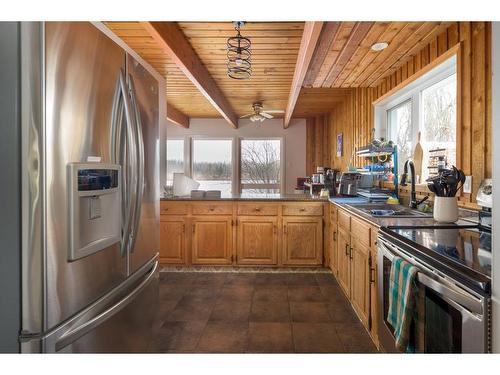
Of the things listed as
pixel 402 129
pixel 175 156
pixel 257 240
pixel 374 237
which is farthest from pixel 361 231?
pixel 175 156

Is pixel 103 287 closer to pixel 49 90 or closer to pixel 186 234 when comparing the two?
pixel 49 90

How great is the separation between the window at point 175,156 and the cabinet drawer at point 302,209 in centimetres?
432

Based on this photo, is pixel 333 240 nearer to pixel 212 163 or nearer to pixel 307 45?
pixel 307 45

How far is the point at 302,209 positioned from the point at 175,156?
4.60 m

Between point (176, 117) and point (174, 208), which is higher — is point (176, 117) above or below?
above

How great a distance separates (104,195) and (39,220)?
0.92 feet

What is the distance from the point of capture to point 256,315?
249 cm

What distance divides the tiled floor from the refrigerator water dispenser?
0.85m

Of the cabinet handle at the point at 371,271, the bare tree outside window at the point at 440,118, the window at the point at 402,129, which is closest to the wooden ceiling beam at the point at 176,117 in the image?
the window at the point at 402,129

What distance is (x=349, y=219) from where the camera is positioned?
2621 millimetres

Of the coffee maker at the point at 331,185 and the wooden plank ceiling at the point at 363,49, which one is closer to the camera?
the wooden plank ceiling at the point at 363,49

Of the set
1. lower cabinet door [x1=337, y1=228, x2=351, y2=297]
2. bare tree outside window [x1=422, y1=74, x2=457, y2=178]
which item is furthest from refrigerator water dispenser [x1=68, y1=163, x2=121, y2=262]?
bare tree outside window [x1=422, y1=74, x2=457, y2=178]

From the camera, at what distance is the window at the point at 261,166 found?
718 cm

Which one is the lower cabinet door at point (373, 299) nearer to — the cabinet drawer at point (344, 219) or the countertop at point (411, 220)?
the countertop at point (411, 220)
